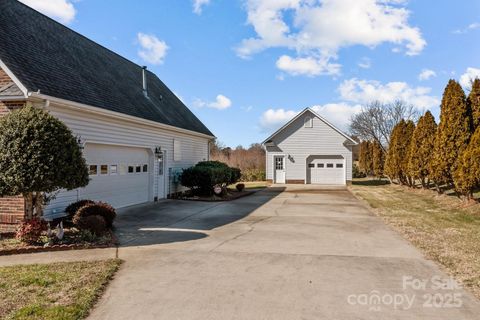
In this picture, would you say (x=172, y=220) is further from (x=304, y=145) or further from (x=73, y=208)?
(x=304, y=145)

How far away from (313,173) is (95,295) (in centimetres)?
2535

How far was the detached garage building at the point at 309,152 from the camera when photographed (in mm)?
28359

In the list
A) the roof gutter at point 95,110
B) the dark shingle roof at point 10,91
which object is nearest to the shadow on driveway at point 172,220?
the roof gutter at point 95,110

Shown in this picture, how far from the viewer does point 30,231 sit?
7.36 m

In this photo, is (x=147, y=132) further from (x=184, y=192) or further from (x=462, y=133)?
(x=462, y=133)

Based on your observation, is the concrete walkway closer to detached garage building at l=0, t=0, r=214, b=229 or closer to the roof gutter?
detached garage building at l=0, t=0, r=214, b=229

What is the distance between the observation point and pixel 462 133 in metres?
15.4

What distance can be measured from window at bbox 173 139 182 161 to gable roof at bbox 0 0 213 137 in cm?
89

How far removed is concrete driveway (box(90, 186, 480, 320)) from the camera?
445cm

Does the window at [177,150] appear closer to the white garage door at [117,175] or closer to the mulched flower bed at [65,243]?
the white garage door at [117,175]

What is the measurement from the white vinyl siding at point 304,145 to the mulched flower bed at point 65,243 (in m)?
21.6

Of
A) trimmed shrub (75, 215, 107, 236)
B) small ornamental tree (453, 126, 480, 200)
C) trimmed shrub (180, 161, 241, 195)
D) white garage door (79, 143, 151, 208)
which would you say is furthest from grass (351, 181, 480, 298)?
white garage door (79, 143, 151, 208)

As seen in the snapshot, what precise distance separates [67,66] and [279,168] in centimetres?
1988

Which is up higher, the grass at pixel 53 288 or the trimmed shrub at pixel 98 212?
the trimmed shrub at pixel 98 212
